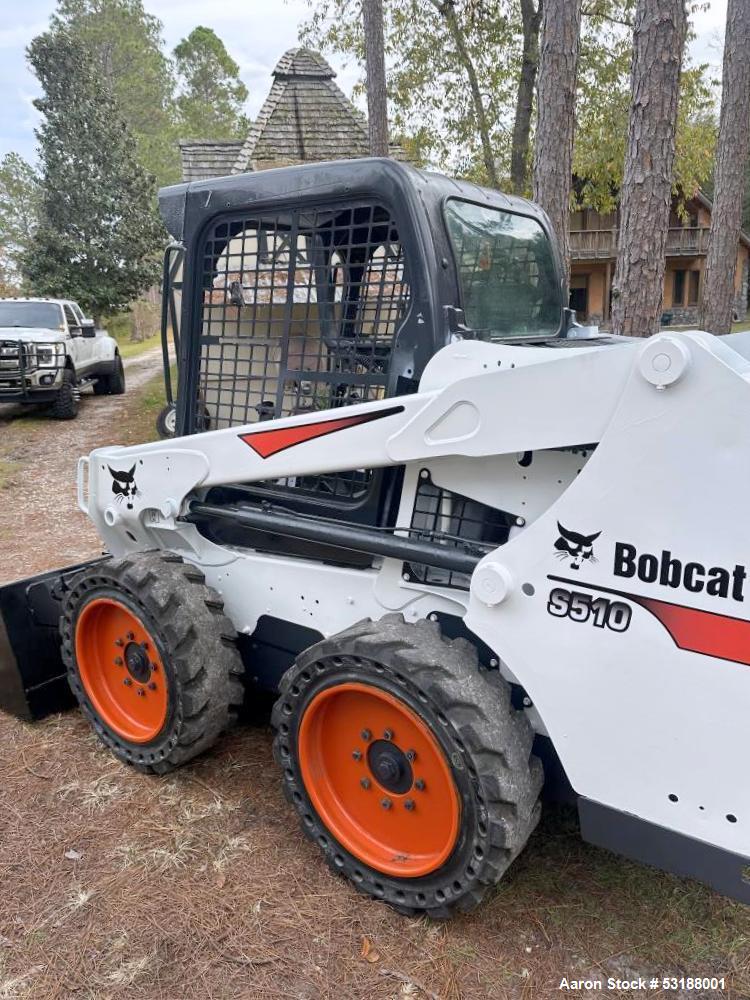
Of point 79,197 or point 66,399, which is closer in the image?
point 66,399

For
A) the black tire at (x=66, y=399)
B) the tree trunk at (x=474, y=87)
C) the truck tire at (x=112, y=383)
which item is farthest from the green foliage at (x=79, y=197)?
the tree trunk at (x=474, y=87)

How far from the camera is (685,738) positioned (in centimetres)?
195

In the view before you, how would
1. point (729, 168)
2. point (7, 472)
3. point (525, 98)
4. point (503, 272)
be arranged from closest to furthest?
point (503, 272) < point (729, 168) < point (7, 472) < point (525, 98)

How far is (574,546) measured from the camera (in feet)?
6.77

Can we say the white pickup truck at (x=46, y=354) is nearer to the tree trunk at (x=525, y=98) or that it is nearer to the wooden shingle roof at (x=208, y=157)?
the wooden shingle roof at (x=208, y=157)

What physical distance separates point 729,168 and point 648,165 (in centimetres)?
383

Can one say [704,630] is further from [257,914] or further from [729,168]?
[729,168]

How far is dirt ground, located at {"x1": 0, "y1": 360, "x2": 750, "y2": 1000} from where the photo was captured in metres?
2.29

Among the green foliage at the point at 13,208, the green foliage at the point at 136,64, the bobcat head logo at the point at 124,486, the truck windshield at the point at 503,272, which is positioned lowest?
the bobcat head logo at the point at 124,486

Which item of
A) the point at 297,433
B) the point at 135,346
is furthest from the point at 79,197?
the point at 297,433

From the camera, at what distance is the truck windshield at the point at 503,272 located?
2.70 meters

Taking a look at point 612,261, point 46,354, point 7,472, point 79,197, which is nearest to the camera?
point 7,472

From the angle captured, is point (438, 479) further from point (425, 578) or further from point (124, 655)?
point (124, 655)

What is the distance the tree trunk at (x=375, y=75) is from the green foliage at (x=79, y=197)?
11.6 metres
